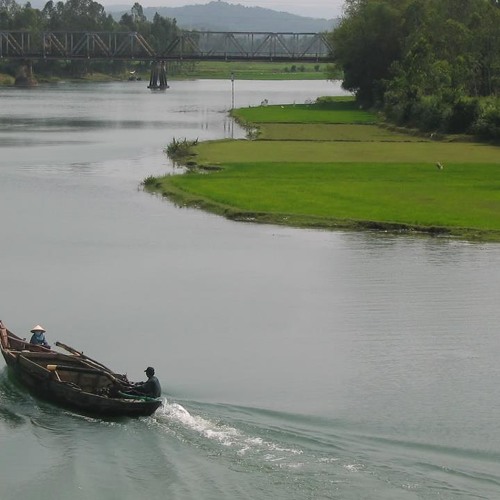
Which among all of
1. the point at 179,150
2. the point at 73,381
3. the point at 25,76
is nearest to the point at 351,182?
the point at 179,150

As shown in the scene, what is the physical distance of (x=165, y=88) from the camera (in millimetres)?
169250

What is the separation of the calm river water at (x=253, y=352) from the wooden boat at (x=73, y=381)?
0.27m

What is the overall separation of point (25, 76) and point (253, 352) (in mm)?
158879

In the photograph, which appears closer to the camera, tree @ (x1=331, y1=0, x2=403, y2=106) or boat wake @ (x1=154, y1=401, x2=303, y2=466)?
boat wake @ (x1=154, y1=401, x2=303, y2=466)

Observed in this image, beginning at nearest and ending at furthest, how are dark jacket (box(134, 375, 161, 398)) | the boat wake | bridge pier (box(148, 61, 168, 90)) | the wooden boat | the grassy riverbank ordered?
the boat wake < dark jacket (box(134, 375, 161, 398)) < the wooden boat < the grassy riverbank < bridge pier (box(148, 61, 168, 90))

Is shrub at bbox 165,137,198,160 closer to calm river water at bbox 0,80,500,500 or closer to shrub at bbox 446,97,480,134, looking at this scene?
calm river water at bbox 0,80,500,500

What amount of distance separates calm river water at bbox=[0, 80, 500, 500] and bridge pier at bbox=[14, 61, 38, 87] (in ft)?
442

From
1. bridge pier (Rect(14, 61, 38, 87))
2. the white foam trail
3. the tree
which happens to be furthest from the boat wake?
bridge pier (Rect(14, 61, 38, 87))

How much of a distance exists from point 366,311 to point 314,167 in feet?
96.2

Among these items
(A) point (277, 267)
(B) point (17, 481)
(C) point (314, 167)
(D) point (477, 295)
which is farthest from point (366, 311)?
(C) point (314, 167)

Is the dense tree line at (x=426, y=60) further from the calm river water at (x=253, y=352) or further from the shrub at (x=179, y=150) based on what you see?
the calm river water at (x=253, y=352)

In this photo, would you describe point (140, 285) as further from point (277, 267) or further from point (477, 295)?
point (477, 295)

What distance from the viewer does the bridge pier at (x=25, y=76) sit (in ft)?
586

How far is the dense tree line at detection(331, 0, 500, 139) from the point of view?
253 ft
